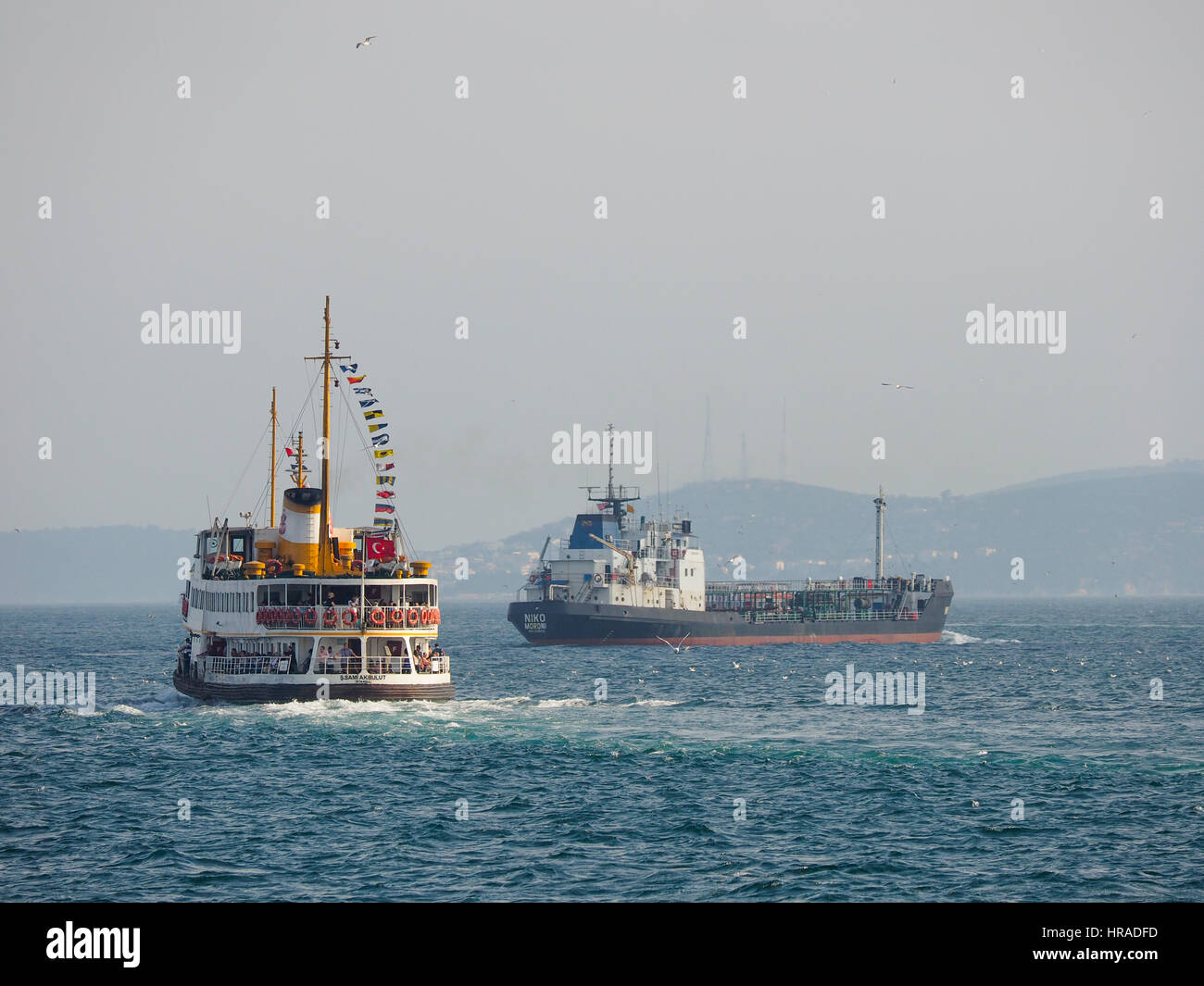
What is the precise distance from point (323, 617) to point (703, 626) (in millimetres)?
82044

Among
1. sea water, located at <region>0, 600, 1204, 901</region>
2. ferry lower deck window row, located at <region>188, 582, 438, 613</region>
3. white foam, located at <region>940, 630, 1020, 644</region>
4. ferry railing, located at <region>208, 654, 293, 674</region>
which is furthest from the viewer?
white foam, located at <region>940, 630, 1020, 644</region>

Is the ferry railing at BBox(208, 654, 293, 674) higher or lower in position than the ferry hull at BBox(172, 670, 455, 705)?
higher

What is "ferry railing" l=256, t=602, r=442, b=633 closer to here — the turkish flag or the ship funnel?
the turkish flag

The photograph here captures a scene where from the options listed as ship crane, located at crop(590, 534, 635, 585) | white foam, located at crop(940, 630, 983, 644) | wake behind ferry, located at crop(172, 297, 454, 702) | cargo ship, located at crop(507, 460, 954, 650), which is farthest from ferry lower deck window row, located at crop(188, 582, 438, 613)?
white foam, located at crop(940, 630, 983, 644)

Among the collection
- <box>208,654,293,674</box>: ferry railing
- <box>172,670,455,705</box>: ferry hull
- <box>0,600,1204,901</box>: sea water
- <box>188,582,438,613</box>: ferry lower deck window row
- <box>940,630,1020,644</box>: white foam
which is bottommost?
<box>940,630,1020,644</box>: white foam

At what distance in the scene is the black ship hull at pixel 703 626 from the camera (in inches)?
5005

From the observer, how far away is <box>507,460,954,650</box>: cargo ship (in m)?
128

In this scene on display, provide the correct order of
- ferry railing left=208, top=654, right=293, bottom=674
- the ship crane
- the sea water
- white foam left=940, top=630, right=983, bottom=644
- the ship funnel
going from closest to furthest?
the sea water, ferry railing left=208, top=654, right=293, bottom=674, the ship funnel, the ship crane, white foam left=940, top=630, right=983, bottom=644

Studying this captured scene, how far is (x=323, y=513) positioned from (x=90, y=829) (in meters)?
24.7

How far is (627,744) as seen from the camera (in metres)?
51.6

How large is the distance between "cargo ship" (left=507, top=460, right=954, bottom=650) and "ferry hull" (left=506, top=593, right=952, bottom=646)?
9cm

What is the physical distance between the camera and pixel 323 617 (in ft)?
183

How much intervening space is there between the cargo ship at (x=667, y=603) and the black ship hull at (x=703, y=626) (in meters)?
0.09
